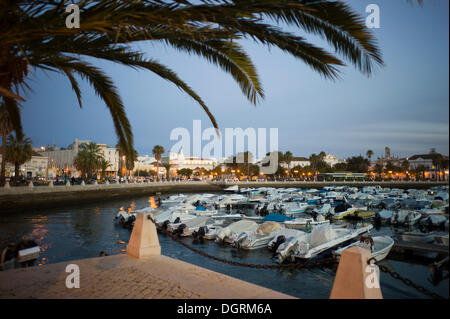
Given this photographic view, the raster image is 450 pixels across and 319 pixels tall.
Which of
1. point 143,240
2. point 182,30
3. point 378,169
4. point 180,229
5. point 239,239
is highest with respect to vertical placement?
point 182,30

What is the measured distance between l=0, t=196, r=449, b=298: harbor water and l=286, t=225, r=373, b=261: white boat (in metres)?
0.81

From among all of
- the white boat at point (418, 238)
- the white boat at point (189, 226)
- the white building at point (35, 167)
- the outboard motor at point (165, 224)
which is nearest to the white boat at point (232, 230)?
the white boat at point (189, 226)

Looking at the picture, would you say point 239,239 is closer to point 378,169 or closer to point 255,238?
point 255,238

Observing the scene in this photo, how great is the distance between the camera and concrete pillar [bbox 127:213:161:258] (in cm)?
757

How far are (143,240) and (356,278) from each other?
17.9ft

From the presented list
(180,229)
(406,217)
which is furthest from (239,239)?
(406,217)

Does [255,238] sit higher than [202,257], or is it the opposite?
[255,238]

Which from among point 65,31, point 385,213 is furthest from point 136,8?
point 385,213

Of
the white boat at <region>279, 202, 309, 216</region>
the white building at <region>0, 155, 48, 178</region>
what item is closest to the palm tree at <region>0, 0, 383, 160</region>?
the white boat at <region>279, 202, 309, 216</region>

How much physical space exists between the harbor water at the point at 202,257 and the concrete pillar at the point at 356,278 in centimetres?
600

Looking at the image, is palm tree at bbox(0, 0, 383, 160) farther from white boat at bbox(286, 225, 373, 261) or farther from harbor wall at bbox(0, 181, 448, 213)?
white boat at bbox(286, 225, 373, 261)

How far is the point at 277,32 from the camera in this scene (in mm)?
4188

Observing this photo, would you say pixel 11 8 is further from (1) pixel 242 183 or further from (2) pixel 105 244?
(1) pixel 242 183

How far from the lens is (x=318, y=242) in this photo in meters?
15.3
